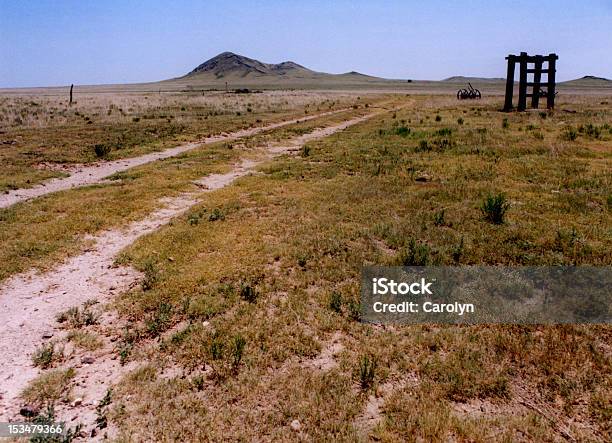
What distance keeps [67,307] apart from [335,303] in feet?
14.4

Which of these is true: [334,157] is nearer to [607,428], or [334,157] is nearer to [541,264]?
[541,264]

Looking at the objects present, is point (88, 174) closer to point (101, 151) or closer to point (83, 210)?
point (101, 151)

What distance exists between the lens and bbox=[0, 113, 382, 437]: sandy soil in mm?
4848

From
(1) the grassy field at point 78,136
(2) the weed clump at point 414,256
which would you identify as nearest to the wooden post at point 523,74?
(1) the grassy field at point 78,136

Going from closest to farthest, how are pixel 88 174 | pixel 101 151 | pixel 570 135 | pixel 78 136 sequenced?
pixel 88 174
pixel 570 135
pixel 101 151
pixel 78 136

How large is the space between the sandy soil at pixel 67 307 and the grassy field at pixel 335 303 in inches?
9.8

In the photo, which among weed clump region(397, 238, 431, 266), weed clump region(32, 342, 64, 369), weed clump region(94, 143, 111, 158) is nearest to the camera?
weed clump region(32, 342, 64, 369)

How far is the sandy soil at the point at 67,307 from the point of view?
4.85m

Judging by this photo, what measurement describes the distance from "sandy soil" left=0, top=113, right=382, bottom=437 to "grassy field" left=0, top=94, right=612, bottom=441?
250mm

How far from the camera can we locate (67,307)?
22.3 feet

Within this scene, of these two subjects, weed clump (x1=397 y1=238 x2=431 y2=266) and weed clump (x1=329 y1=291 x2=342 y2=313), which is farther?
weed clump (x1=397 y1=238 x2=431 y2=266)

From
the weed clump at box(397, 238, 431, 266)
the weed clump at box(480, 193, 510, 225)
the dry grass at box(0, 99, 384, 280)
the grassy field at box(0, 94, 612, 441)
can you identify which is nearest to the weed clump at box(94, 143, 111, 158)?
the dry grass at box(0, 99, 384, 280)

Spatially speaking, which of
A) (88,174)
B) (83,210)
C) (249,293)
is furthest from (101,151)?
(249,293)

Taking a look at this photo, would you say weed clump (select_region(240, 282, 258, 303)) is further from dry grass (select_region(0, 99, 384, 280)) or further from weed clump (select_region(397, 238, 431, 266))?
dry grass (select_region(0, 99, 384, 280))
